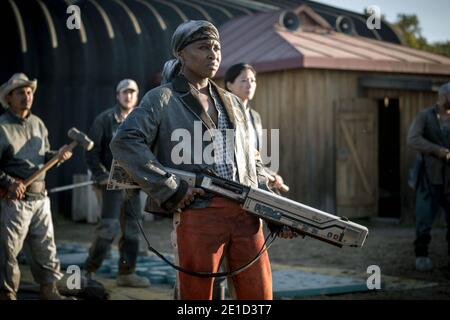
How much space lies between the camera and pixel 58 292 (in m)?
7.59

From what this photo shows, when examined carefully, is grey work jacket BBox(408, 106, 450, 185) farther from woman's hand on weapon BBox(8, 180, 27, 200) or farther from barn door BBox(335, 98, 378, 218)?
barn door BBox(335, 98, 378, 218)

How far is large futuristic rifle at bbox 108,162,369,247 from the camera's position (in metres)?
4.34

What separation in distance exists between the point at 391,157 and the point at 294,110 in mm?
3811

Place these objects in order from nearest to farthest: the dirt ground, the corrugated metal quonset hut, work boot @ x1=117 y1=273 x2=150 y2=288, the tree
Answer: the dirt ground < work boot @ x1=117 y1=273 x2=150 y2=288 < the corrugated metal quonset hut < the tree

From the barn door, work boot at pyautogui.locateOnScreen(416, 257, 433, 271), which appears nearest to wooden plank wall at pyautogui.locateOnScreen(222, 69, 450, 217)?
the barn door

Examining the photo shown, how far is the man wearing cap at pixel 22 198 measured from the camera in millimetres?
7086

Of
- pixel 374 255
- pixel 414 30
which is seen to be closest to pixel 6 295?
pixel 374 255

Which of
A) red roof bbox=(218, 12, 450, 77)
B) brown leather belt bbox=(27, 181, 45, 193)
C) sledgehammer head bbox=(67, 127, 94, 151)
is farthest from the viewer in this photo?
red roof bbox=(218, 12, 450, 77)

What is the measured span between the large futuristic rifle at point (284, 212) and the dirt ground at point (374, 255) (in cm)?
338

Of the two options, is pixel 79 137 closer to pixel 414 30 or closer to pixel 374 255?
pixel 374 255

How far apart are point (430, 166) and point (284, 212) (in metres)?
5.31

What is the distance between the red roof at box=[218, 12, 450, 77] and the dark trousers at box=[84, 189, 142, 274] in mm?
6910
